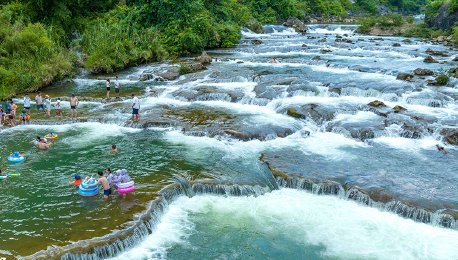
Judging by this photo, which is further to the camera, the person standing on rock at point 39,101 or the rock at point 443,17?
the rock at point 443,17

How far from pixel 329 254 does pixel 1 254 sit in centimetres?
929

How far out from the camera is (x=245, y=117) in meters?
23.3

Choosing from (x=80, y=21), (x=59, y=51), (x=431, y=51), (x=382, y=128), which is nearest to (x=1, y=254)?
(x=382, y=128)

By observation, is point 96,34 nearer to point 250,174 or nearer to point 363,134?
point 250,174

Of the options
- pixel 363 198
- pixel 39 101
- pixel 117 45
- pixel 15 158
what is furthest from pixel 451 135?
pixel 117 45

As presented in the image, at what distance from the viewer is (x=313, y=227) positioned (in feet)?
44.0

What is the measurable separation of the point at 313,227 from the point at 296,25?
203ft

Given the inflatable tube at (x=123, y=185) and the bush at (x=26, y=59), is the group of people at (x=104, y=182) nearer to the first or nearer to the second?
the inflatable tube at (x=123, y=185)

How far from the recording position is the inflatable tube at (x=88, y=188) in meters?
14.2

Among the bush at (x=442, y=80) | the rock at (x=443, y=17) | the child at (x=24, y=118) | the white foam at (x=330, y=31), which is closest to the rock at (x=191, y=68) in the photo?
the child at (x=24, y=118)

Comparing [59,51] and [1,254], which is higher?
[59,51]

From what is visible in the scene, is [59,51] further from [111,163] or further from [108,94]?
[111,163]

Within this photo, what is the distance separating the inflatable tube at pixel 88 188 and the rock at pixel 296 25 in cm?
5571

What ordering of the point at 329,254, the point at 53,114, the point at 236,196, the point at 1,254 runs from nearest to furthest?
1. the point at 1,254
2. the point at 329,254
3. the point at 236,196
4. the point at 53,114
